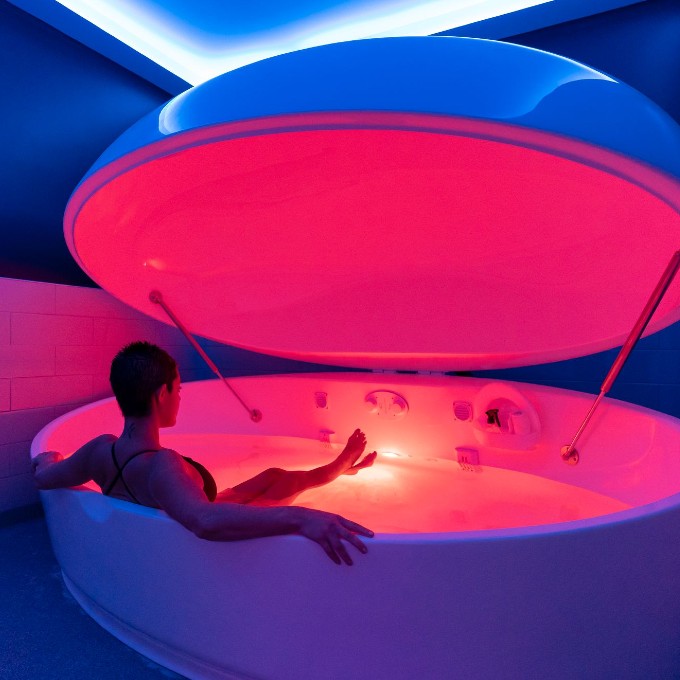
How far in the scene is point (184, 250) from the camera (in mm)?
1407

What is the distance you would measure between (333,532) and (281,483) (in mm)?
730

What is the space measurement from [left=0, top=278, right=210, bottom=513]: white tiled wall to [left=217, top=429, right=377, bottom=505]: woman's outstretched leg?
75cm

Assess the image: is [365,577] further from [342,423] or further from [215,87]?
[342,423]

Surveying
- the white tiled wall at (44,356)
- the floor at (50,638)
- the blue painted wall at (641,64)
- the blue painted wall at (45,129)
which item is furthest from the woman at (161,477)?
the blue painted wall at (641,64)

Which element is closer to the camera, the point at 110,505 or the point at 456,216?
the point at 110,505

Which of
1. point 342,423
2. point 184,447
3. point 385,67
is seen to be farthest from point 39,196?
point 385,67

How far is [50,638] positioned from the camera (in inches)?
37.5

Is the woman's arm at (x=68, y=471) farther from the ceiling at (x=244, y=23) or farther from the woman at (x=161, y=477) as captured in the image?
the ceiling at (x=244, y=23)

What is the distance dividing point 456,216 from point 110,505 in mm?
1014

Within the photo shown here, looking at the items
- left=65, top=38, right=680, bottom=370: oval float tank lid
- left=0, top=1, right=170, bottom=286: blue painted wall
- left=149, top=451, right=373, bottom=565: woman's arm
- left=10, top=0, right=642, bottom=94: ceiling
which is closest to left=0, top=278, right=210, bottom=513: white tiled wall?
left=0, top=1, right=170, bottom=286: blue painted wall

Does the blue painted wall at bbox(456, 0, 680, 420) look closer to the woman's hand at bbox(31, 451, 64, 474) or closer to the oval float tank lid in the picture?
the oval float tank lid

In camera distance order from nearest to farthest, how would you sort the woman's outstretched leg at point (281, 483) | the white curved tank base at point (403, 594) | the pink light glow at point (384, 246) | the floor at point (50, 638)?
1. the white curved tank base at point (403, 594)
2. the floor at point (50, 638)
3. the pink light glow at point (384, 246)
4. the woman's outstretched leg at point (281, 483)

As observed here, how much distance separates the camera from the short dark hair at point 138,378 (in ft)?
3.20

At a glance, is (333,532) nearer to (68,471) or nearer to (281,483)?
(68,471)
